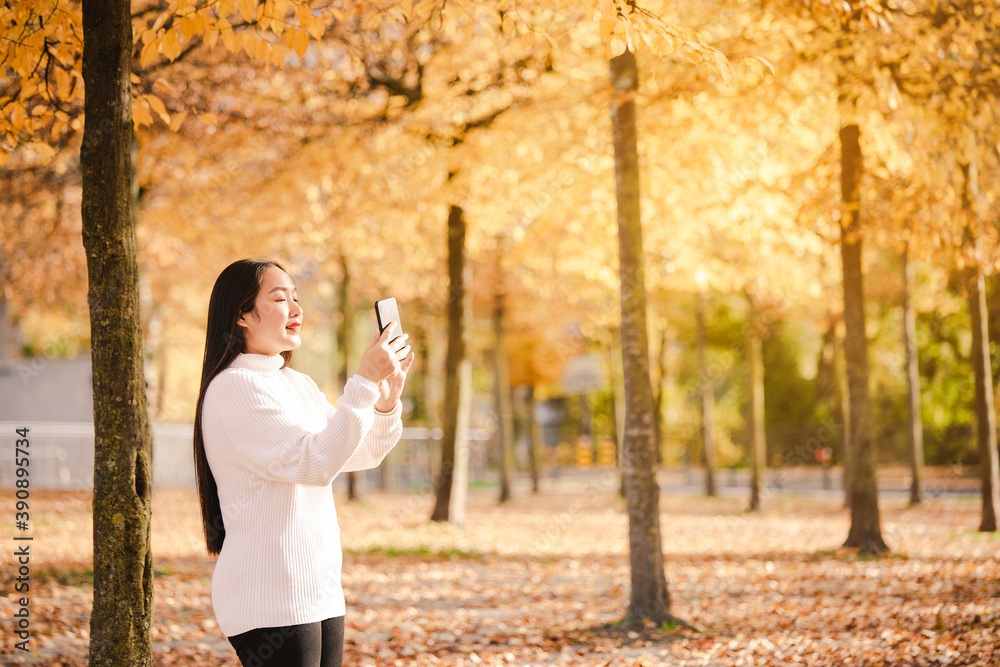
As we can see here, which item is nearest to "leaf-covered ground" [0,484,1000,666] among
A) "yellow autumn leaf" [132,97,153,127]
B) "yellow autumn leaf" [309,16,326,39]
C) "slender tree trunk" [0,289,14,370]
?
"yellow autumn leaf" [132,97,153,127]

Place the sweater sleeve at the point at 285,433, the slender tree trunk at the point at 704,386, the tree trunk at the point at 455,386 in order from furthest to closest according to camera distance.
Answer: the slender tree trunk at the point at 704,386, the tree trunk at the point at 455,386, the sweater sleeve at the point at 285,433

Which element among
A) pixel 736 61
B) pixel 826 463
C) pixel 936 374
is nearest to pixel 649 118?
pixel 736 61

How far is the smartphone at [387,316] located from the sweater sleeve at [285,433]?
203 mm

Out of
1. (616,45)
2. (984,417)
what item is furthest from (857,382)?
(616,45)

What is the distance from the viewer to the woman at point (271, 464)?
213 cm

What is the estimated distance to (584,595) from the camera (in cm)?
796

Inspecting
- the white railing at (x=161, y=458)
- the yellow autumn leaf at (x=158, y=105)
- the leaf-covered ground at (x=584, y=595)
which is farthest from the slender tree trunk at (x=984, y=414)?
the white railing at (x=161, y=458)

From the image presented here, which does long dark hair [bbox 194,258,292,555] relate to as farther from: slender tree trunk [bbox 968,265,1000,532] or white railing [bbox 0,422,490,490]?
white railing [bbox 0,422,490,490]

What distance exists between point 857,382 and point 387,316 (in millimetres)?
8554

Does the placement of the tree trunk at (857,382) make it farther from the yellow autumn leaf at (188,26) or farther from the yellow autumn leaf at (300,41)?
the yellow autumn leaf at (188,26)

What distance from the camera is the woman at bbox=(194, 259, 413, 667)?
2131mm

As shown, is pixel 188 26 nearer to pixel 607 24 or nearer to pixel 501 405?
pixel 607 24

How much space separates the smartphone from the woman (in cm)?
3

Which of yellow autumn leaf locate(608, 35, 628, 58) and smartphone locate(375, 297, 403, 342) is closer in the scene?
smartphone locate(375, 297, 403, 342)
